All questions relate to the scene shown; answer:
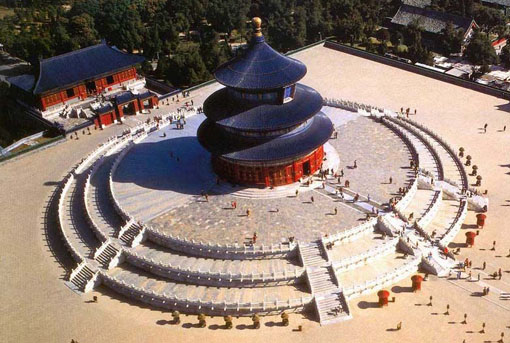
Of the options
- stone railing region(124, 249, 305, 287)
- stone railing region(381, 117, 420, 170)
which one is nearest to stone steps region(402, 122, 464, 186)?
stone railing region(381, 117, 420, 170)

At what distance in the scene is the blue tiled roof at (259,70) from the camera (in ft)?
195

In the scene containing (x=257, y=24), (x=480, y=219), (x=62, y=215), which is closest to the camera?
(x=480, y=219)

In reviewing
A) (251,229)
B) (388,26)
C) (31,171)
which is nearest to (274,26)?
(388,26)

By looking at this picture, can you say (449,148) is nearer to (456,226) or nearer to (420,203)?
(420,203)

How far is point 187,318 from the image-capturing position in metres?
50.0

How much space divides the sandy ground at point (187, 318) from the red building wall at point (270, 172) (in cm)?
1790

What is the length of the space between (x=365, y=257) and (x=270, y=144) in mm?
16875

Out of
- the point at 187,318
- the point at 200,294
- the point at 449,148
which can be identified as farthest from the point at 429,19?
the point at 187,318

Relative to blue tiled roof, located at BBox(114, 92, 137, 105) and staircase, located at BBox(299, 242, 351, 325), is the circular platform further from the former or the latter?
blue tiled roof, located at BBox(114, 92, 137, 105)

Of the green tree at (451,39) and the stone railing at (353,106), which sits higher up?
the green tree at (451,39)

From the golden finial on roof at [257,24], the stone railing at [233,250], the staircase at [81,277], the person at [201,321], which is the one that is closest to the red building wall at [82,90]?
the golden finial on roof at [257,24]

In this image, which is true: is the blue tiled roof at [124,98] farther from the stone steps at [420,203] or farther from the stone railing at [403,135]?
the stone steps at [420,203]

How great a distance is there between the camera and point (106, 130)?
284ft

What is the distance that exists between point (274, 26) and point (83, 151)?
2118 inches
